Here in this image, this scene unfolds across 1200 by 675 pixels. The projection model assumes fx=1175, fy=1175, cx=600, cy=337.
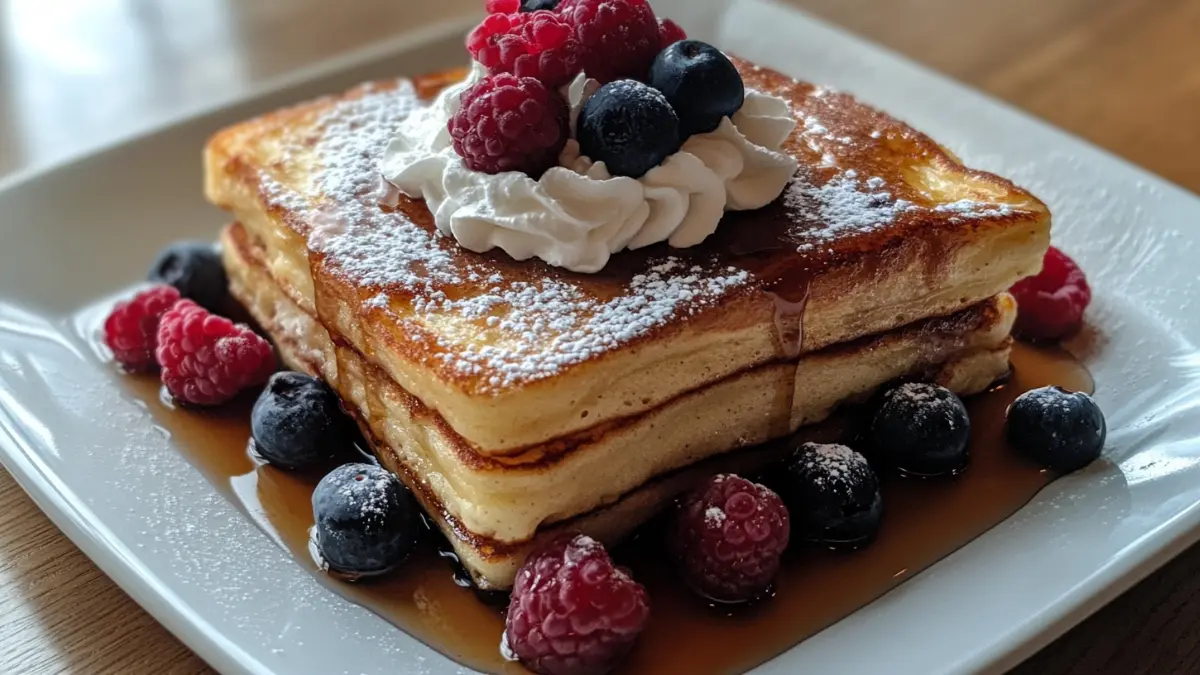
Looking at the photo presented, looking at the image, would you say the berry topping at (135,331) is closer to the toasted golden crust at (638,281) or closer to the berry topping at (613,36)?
the toasted golden crust at (638,281)

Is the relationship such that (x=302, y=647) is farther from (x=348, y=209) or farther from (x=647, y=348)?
(x=348, y=209)

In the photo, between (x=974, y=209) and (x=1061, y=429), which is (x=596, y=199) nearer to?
(x=974, y=209)

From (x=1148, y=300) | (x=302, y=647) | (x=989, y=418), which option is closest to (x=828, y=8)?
(x=1148, y=300)

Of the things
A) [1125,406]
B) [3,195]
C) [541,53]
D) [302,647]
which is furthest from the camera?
[3,195]

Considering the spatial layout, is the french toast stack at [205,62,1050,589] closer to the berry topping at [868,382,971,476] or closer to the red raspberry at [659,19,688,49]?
the berry topping at [868,382,971,476]

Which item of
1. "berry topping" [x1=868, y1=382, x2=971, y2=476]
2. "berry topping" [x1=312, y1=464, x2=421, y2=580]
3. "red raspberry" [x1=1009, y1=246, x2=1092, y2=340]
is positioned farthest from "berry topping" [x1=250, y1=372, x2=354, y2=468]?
"red raspberry" [x1=1009, y1=246, x2=1092, y2=340]

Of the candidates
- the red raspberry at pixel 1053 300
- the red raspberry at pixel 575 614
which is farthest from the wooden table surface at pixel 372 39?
the red raspberry at pixel 575 614
